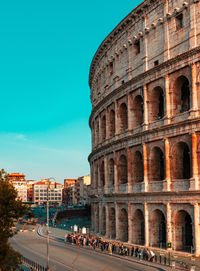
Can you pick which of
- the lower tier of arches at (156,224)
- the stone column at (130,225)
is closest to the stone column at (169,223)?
the lower tier of arches at (156,224)

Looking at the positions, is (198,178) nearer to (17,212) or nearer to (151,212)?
(151,212)

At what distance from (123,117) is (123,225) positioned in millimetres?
11181

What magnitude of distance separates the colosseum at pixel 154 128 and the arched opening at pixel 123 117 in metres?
0.04

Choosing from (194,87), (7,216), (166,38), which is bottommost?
(7,216)

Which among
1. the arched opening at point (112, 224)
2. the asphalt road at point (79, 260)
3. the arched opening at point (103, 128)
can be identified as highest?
the arched opening at point (103, 128)

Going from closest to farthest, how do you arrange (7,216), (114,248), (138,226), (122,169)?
1. (7,216)
2. (114,248)
3. (138,226)
4. (122,169)

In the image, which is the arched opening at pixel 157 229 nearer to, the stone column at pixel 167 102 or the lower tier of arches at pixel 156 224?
the lower tier of arches at pixel 156 224

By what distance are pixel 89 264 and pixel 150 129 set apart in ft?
41.1

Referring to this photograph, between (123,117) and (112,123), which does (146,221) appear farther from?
(112,123)

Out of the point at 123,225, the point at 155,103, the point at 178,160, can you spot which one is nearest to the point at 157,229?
the point at 123,225

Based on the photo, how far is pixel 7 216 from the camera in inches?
902

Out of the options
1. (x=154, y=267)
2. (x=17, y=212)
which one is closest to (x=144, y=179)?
(x=154, y=267)

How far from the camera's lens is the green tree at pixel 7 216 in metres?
21.6

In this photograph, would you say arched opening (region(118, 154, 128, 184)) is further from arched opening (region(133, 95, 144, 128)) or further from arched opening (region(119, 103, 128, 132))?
arched opening (region(133, 95, 144, 128))
